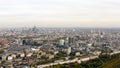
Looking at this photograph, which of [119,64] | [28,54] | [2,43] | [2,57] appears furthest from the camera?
[2,43]

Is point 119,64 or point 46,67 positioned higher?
point 119,64

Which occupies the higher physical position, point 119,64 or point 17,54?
point 119,64

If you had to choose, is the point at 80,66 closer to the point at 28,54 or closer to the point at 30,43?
the point at 28,54

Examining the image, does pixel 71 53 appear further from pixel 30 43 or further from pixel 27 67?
pixel 30 43

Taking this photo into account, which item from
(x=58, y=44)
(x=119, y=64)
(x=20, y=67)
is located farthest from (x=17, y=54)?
(x=119, y=64)

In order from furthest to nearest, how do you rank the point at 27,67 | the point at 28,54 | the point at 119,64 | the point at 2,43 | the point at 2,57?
the point at 2,43
the point at 28,54
the point at 2,57
the point at 27,67
the point at 119,64

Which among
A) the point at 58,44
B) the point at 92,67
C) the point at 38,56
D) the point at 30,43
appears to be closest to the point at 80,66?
the point at 92,67

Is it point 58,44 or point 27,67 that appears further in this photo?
point 58,44

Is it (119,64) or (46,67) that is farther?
(46,67)

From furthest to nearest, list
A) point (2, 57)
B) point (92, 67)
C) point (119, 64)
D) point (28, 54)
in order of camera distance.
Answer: point (28, 54) → point (2, 57) → point (92, 67) → point (119, 64)
